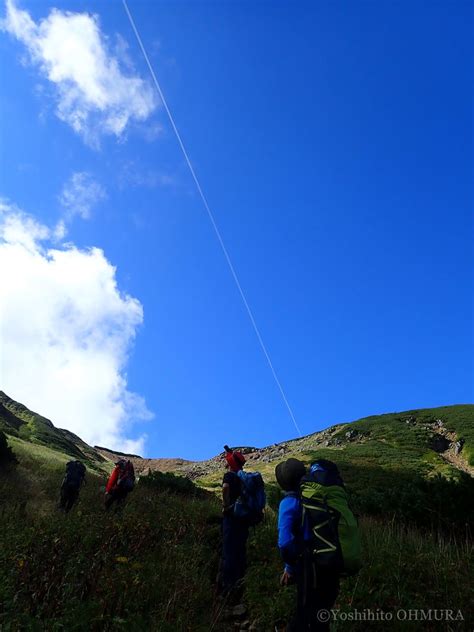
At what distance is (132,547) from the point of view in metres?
5.85

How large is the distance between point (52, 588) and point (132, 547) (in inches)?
72.1

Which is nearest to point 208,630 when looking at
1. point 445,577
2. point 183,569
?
point 183,569

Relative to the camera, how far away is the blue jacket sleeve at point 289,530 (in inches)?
143

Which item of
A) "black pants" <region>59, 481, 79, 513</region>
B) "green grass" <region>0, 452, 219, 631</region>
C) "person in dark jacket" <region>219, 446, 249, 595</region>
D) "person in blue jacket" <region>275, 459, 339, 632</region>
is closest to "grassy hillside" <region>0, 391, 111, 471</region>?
"black pants" <region>59, 481, 79, 513</region>

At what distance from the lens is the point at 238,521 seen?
5.66 meters

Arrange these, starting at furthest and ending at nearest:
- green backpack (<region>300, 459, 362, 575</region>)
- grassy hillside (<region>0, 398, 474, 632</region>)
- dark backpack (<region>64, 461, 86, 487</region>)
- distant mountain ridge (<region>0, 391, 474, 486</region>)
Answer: distant mountain ridge (<region>0, 391, 474, 486</region>)
dark backpack (<region>64, 461, 86, 487</region>)
grassy hillside (<region>0, 398, 474, 632</region>)
green backpack (<region>300, 459, 362, 575</region>)

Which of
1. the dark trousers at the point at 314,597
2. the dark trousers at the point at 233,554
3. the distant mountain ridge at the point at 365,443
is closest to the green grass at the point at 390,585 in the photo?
the dark trousers at the point at 233,554

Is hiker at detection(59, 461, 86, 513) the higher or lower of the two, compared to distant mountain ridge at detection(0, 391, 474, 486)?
lower

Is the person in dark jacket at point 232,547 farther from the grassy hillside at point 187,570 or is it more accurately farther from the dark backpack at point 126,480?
the dark backpack at point 126,480

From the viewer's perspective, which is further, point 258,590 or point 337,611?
point 258,590

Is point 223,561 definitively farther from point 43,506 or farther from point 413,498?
point 43,506

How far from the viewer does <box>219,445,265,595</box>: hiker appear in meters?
5.61

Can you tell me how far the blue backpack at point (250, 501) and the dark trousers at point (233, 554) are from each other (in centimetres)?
14

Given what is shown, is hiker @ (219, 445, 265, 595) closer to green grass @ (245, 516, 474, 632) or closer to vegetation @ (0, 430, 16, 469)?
green grass @ (245, 516, 474, 632)
